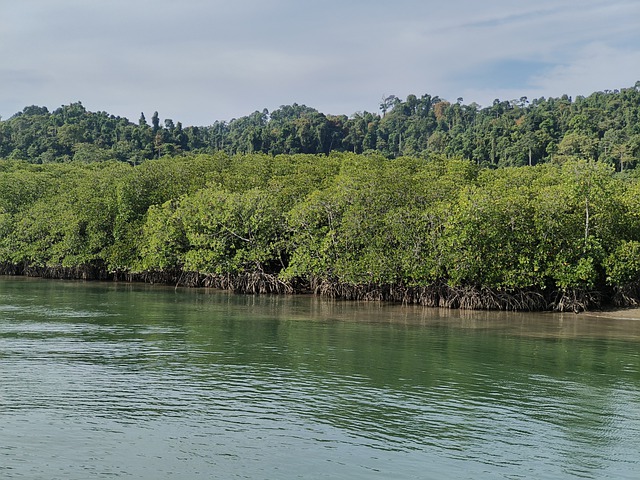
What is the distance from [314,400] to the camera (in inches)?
600

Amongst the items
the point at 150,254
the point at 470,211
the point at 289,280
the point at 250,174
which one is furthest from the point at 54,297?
the point at 470,211

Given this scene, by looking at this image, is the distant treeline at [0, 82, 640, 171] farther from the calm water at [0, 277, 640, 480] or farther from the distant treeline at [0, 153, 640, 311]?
the calm water at [0, 277, 640, 480]

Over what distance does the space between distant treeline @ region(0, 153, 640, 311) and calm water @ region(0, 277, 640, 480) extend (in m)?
5.37

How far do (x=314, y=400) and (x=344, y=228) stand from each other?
22083 millimetres

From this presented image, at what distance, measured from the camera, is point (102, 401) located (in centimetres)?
1482

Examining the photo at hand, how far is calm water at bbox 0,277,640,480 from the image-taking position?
1140 centimetres

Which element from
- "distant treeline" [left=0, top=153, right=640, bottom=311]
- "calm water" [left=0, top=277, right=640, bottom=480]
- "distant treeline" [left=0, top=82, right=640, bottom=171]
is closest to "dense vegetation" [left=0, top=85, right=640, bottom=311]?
"distant treeline" [left=0, top=153, right=640, bottom=311]

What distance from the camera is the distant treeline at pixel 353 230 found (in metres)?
32.6

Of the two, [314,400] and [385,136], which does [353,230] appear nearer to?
[314,400]

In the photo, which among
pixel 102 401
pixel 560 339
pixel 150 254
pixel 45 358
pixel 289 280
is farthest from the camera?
pixel 150 254

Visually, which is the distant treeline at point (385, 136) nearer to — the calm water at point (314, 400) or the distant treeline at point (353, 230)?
the distant treeline at point (353, 230)

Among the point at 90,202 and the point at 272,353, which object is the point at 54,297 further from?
the point at 272,353

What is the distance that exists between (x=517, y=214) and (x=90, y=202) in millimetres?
31988

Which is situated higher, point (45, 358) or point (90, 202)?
point (90, 202)
